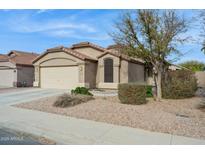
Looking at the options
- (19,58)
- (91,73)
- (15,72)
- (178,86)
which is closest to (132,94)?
(178,86)

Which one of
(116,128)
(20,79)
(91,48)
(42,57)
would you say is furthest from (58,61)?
(116,128)

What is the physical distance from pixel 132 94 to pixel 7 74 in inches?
747

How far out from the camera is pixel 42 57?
22031mm

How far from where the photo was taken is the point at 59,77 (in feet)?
68.8

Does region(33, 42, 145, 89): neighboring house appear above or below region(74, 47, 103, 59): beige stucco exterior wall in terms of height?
below

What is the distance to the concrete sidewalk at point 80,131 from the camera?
5793 millimetres

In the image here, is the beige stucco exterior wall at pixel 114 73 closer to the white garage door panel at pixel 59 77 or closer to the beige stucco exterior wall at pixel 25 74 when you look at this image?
the white garage door panel at pixel 59 77

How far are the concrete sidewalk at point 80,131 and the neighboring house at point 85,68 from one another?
11171 mm

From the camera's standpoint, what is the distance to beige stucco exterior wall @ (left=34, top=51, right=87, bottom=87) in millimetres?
19420

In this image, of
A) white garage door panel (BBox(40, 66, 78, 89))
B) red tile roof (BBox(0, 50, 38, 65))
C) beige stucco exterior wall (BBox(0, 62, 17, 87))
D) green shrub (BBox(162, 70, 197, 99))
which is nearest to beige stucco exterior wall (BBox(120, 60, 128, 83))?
white garage door panel (BBox(40, 66, 78, 89))

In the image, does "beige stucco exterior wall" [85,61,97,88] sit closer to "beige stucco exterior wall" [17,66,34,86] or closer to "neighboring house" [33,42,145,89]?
"neighboring house" [33,42,145,89]

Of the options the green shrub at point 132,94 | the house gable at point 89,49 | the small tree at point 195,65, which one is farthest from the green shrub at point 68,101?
the small tree at point 195,65
